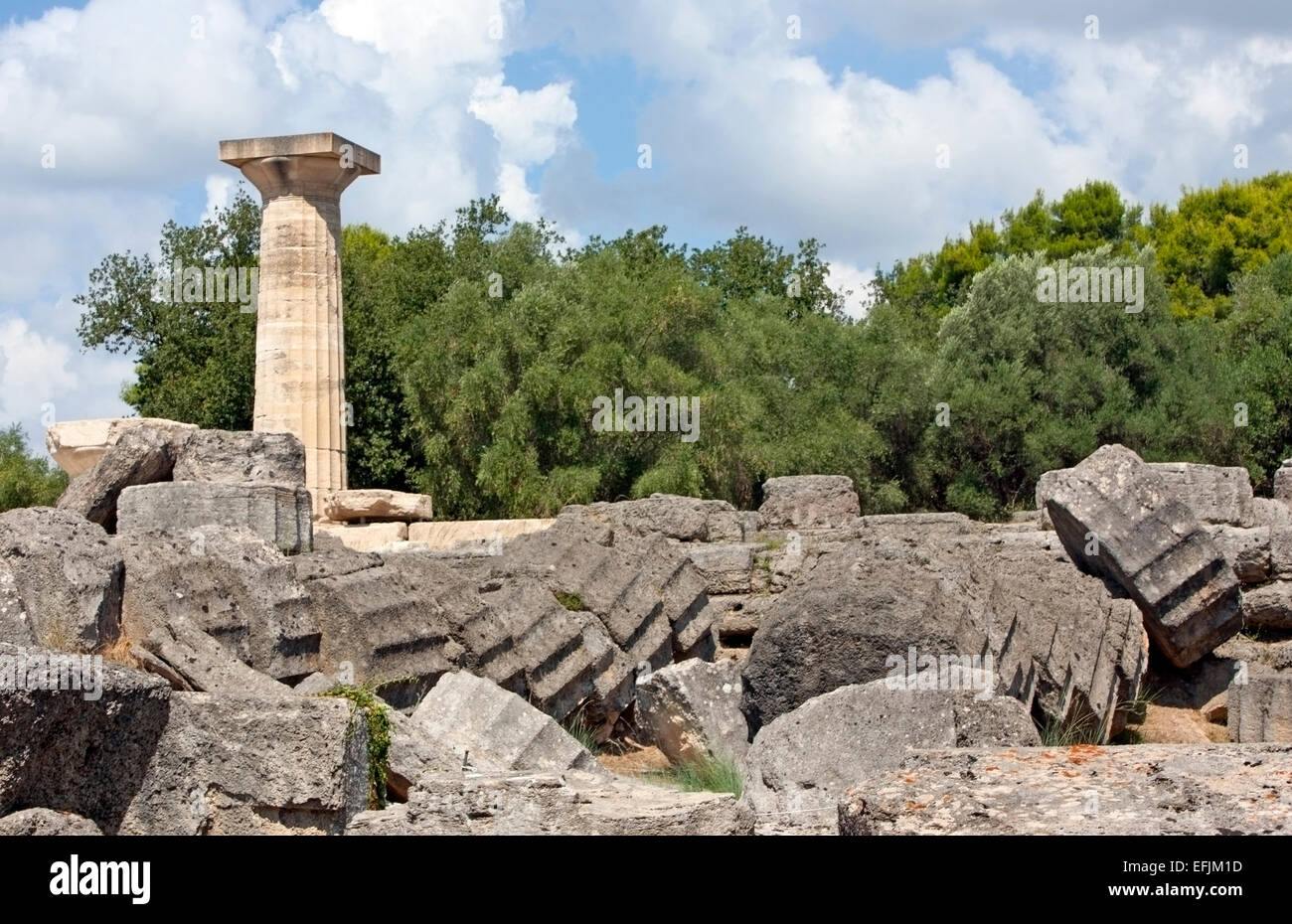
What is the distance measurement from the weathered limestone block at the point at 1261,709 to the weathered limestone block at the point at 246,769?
672 centimetres

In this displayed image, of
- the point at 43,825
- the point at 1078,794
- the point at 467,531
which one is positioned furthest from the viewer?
the point at 467,531

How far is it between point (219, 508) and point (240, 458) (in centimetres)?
163

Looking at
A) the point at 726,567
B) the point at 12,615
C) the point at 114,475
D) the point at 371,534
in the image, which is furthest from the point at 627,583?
the point at 371,534

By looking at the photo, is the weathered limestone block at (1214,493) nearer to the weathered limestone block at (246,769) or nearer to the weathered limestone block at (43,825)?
the weathered limestone block at (246,769)

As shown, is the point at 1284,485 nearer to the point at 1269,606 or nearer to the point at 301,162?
the point at 1269,606

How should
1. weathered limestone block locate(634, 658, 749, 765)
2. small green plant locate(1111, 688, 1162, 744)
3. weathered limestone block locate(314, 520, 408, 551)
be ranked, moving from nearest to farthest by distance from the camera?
1. weathered limestone block locate(634, 658, 749, 765)
2. small green plant locate(1111, 688, 1162, 744)
3. weathered limestone block locate(314, 520, 408, 551)

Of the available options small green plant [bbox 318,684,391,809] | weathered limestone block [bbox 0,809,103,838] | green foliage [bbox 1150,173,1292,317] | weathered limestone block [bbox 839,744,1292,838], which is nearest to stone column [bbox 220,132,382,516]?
A: small green plant [bbox 318,684,391,809]

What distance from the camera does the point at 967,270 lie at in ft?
127

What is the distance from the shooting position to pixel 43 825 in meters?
4.85

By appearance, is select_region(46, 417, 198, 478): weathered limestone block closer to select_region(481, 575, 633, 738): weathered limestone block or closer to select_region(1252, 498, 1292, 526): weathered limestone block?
select_region(481, 575, 633, 738): weathered limestone block

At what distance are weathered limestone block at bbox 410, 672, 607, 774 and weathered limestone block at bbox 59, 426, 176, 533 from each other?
16.9 ft

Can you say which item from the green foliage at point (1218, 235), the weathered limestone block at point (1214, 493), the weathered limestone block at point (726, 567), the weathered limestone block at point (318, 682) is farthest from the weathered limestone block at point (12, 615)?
the green foliage at point (1218, 235)

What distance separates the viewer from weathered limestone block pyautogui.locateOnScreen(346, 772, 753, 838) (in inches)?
220
